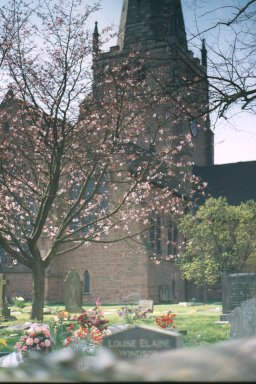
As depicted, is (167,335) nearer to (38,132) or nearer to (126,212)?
(38,132)

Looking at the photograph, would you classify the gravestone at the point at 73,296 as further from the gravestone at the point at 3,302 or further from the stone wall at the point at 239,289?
the stone wall at the point at 239,289

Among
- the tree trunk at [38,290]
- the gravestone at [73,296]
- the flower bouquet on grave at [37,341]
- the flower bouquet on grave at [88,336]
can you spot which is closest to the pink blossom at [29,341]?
the flower bouquet on grave at [37,341]

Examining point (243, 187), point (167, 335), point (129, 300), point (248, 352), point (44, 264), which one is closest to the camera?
point (248, 352)

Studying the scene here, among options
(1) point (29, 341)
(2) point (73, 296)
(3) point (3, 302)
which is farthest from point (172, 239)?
(1) point (29, 341)

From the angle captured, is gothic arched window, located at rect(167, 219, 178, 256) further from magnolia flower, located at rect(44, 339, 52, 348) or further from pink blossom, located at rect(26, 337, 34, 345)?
pink blossom, located at rect(26, 337, 34, 345)

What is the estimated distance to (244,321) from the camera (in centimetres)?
1048

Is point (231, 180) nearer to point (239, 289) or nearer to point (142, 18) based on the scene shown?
point (142, 18)

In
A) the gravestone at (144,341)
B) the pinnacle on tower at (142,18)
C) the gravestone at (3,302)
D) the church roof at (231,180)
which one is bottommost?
the gravestone at (3,302)

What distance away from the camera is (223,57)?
8359 mm

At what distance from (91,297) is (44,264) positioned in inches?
708

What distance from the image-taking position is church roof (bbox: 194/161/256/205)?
145 feet

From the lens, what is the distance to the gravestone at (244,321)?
34.1 feet

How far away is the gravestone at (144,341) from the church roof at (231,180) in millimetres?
40399

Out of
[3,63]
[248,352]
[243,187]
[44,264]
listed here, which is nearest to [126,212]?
[44,264]
